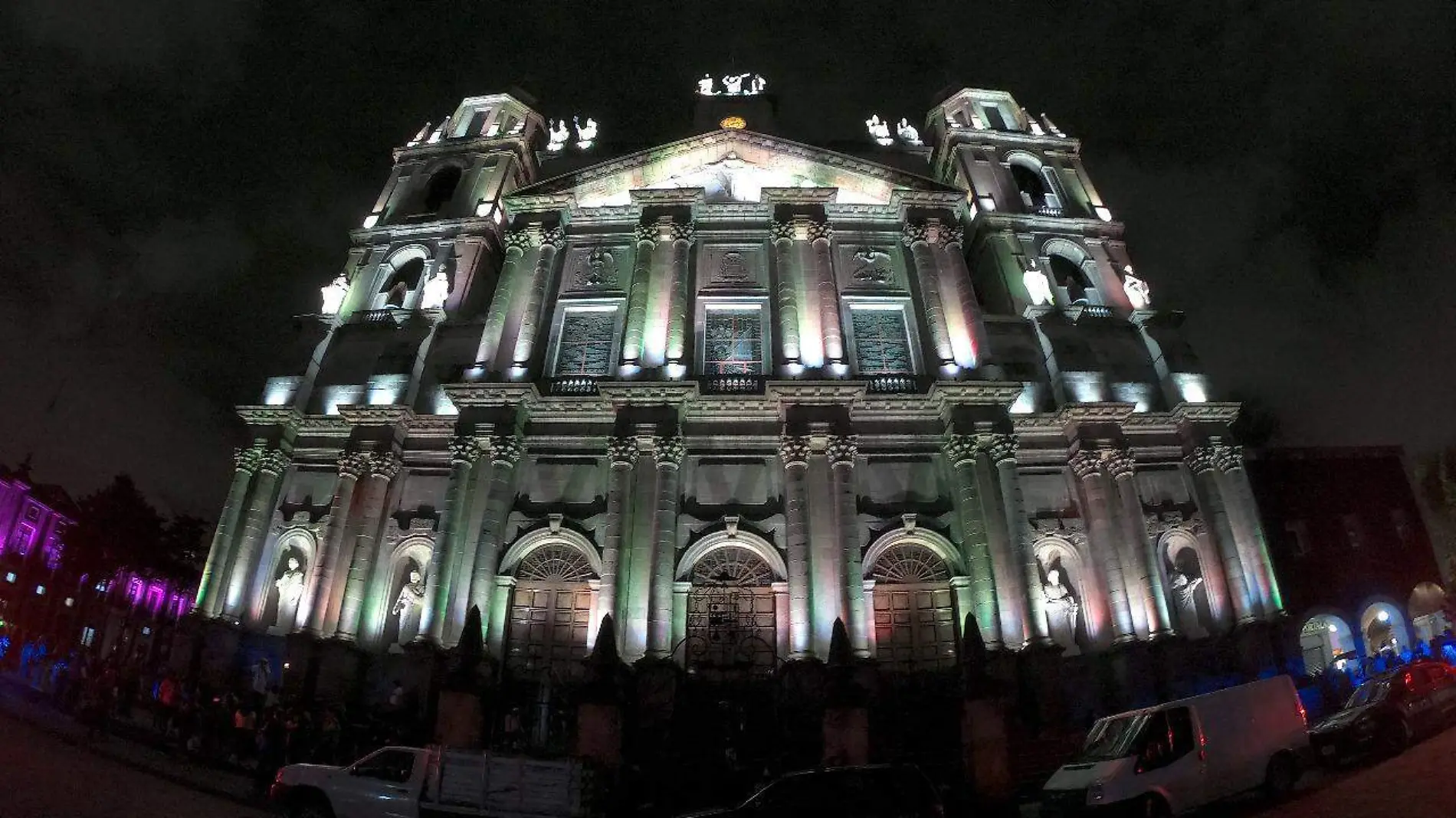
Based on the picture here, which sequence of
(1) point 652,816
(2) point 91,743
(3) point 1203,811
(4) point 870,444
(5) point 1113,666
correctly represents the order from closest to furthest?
(3) point 1203,811 → (1) point 652,816 → (2) point 91,743 → (5) point 1113,666 → (4) point 870,444

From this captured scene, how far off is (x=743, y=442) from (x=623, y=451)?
414 centimetres

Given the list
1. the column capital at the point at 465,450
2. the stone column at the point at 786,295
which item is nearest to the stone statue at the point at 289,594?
the column capital at the point at 465,450

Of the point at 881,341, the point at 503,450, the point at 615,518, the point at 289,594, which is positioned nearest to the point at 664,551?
the point at 615,518

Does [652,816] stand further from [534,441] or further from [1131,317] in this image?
[1131,317]

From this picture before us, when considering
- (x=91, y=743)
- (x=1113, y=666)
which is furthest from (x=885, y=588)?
(x=91, y=743)

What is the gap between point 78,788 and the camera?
14.7 meters

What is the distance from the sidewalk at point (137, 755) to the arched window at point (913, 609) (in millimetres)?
16861

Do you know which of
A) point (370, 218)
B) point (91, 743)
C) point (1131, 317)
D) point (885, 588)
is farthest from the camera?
point (370, 218)

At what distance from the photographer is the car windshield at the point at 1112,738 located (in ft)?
44.3

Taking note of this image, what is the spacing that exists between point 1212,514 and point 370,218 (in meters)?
36.1

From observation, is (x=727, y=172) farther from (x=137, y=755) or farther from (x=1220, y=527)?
(x=137, y=755)

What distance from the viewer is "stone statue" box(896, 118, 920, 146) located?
136 feet

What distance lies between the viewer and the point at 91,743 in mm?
18000

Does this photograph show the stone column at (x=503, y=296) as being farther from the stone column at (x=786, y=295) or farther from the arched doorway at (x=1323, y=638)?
the arched doorway at (x=1323, y=638)
